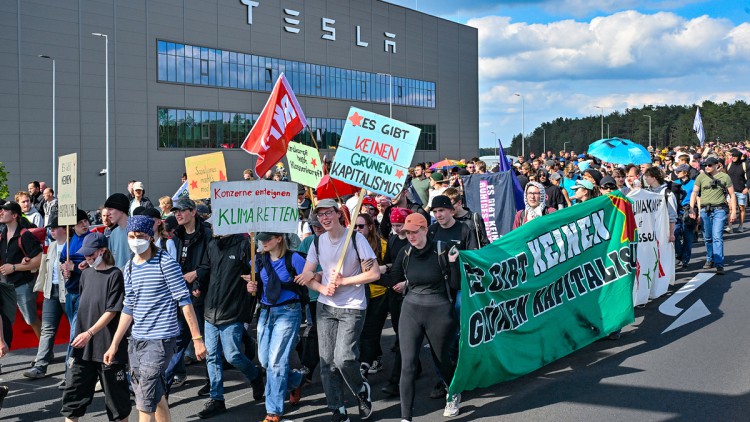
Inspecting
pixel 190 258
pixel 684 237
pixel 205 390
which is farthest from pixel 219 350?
pixel 684 237

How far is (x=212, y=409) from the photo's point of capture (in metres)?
6.50

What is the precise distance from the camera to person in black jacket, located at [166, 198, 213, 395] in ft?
23.5

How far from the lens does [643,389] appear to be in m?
6.62

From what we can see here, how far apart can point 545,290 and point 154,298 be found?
4214mm

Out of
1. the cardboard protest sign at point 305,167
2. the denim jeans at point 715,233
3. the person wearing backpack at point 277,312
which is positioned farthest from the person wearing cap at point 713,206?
the person wearing backpack at point 277,312

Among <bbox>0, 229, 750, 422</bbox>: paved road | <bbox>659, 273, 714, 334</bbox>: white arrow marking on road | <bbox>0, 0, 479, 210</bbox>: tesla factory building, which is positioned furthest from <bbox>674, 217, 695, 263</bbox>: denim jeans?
<bbox>0, 0, 479, 210</bbox>: tesla factory building

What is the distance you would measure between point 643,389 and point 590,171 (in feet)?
15.6

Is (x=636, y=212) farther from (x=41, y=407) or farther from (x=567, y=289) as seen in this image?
(x=41, y=407)

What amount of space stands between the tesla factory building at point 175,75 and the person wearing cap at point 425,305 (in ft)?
118

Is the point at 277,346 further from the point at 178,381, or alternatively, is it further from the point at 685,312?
the point at 685,312

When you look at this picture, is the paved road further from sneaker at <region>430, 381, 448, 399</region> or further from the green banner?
the green banner

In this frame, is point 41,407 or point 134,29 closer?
point 41,407

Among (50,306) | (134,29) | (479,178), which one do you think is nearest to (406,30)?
(134,29)

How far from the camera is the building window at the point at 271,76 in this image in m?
46.8
